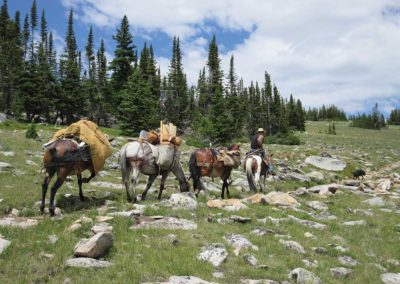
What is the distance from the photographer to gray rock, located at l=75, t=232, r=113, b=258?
8.32 meters

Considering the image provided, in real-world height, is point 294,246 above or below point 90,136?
below

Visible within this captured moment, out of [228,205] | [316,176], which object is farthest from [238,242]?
[316,176]

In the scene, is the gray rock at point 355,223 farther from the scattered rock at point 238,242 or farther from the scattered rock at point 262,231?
the scattered rock at point 238,242

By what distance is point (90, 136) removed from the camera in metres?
14.2

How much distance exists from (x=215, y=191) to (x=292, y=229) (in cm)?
789

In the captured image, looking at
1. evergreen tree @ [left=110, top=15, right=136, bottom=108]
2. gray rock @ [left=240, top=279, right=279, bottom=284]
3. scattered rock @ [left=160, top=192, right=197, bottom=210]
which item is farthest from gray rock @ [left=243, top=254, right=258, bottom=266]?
evergreen tree @ [left=110, top=15, right=136, bottom=108]

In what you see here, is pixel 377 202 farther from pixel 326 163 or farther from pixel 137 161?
pixel 326 163

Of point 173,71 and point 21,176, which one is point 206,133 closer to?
point 21,176

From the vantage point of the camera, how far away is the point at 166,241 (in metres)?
9.62

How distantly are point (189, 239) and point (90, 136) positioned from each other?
238 inches

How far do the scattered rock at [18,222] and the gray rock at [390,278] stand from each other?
838 cm

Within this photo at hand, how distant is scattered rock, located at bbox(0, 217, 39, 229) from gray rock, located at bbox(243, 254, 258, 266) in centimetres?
540

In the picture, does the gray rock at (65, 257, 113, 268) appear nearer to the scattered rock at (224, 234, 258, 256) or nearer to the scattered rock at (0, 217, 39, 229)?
the scattered rock at (0, 217, 39, 229)

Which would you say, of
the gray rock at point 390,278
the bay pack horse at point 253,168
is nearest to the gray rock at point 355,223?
the gray rock at point 390,278
